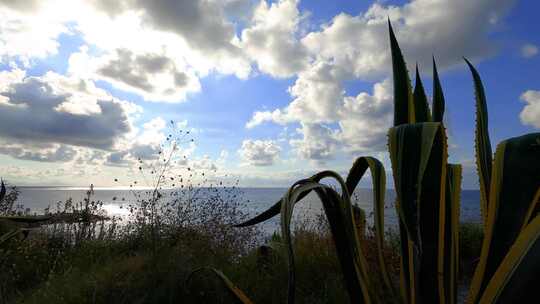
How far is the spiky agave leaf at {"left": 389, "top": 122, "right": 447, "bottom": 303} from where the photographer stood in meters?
0.73

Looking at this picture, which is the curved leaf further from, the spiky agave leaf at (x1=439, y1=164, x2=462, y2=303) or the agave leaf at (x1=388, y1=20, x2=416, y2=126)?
the agave leaf at (x1=388, y1=20, x2=416, y2=126)

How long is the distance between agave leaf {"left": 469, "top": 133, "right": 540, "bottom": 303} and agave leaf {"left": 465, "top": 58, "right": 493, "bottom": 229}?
0.32 feet

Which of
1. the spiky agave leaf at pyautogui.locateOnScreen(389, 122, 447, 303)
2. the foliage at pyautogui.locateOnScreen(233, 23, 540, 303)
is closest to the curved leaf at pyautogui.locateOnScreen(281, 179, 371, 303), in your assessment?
the foliage at pyautogui.locateOnScreen(233, 23, 540, 303)

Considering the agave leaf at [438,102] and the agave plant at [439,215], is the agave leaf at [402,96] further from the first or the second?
the agave leaf at [438,102]

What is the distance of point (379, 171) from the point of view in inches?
35.9

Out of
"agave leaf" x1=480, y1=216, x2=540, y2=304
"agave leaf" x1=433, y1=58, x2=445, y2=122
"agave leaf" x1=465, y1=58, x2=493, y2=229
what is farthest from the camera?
"agave leaf" x1=433, y1=58, x2=445, y2=122

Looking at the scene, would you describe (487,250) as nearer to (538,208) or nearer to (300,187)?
(538,208)

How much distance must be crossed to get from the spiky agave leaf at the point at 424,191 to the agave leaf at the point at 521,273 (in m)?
0.15

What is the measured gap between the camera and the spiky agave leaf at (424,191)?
727 millimetres

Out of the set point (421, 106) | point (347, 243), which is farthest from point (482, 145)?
point (347, 243)

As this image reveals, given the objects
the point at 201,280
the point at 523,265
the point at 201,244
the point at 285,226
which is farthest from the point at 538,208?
the point at 201,244

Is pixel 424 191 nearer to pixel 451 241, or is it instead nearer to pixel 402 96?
pixel 451 241

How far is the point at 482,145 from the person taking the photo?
3.07 feet

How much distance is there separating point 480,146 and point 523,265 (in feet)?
1.43
